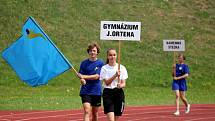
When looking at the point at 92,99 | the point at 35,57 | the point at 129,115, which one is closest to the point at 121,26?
the point at 92,99

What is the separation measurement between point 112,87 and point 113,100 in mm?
249

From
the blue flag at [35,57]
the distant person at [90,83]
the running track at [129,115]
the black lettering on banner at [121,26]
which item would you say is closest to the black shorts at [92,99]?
the distant person at [90,83]

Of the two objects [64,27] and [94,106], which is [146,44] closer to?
[64,27]

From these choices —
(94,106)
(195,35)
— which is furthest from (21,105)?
(195,35)

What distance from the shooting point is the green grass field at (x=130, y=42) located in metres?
32.8

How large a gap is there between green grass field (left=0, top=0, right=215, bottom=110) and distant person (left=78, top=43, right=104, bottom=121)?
1575 cm

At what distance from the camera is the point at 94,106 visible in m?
12.9

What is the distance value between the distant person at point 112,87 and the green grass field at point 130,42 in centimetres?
1670

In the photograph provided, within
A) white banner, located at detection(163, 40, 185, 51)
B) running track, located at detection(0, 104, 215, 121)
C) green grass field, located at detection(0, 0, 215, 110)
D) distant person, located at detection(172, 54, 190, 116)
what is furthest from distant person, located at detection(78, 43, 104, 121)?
green grass field, located at detection(0, 0, 215, 110)

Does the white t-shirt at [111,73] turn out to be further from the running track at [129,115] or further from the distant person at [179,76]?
the distant person at [179,76]

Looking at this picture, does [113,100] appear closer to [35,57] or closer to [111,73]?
[111,73]

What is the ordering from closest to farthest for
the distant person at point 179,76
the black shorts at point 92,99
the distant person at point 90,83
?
the distant person at point 90,83 → the black shorts at point 92,99 → the distant person at point 179,76

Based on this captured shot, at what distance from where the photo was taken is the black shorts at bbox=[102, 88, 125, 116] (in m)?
11.8

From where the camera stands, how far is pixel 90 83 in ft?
41.9
